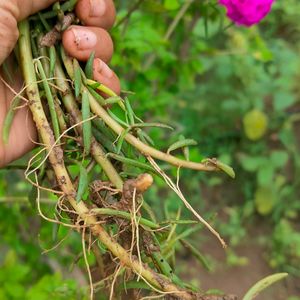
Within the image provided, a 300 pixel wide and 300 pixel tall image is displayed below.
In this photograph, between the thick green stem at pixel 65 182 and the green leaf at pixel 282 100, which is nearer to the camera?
the thick green stem at pixel 65 182

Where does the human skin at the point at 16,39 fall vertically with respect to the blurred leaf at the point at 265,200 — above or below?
above

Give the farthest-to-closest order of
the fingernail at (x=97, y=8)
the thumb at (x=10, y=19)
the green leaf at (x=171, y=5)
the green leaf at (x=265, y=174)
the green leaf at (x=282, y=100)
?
1. the green leaf at (x=282, y=100)
2. the green leaf at (x=265, y=174)
3. the green leaf at (x=171, y=5)
4. the fingernail at (x=97, y=8)
5. the thumb at (x=10, y=19)

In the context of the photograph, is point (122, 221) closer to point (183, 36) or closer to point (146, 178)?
point (146, 178)

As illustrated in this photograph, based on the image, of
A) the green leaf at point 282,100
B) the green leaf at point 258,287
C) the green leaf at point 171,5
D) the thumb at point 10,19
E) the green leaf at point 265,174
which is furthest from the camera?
the green leaf at point 282,100

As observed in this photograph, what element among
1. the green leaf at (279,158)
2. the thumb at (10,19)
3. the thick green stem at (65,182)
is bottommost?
the green leaf at (279,158)

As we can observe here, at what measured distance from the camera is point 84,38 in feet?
3.03

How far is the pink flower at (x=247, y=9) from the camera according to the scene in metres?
1.03

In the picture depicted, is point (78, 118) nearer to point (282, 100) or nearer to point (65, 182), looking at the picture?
point (65, 182)

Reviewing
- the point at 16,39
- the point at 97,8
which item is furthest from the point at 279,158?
the point at 16,39

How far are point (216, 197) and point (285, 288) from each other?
51cm

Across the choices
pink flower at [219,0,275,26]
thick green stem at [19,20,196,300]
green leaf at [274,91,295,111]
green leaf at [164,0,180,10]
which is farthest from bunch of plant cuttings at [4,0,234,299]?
green leaf at [274,91,295,111]

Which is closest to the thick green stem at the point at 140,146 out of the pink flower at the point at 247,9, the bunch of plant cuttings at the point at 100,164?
the bunch of plant cuttings at the point at 100,164

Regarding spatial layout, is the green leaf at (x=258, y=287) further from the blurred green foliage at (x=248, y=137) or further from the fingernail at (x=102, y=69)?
the blurred green foliage at (x=248, y=137)

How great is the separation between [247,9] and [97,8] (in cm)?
24
